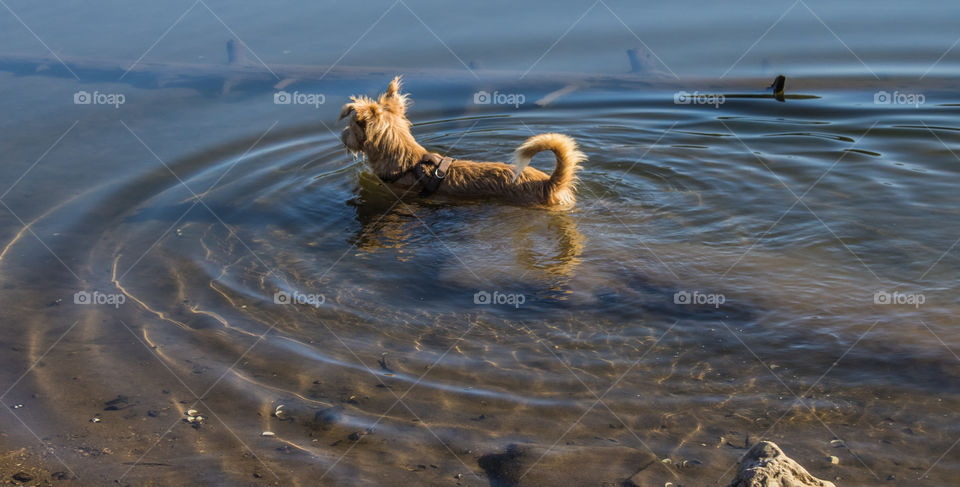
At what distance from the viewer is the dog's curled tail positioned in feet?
24.1

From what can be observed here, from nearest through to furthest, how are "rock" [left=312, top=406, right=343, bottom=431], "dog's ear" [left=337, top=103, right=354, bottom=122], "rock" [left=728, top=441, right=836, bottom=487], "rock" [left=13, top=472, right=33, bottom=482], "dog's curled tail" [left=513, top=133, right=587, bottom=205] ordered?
"rock" [left=728, top=441, right=836, bottom=487], "rock" [left=13, top=472, right=33, bottom=482], "rock" [left=312, top=406, right=343, bottom=431], "dog's curled tail" [left=513, top=133, right=587, bottom=205], "dog's ear" [left=337, top=103, right=354, bottom=122]

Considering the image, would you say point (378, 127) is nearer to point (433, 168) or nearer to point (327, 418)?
point (433, 168)

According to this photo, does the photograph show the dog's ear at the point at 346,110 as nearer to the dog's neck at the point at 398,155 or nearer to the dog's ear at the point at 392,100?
the dog's ear at the point at 392,100

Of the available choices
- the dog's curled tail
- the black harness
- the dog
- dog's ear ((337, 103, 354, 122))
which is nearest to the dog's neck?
the dog

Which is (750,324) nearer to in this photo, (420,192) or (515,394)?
(515,394)

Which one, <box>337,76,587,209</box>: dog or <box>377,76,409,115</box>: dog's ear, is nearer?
<box>337,76,587,209</box>: dog

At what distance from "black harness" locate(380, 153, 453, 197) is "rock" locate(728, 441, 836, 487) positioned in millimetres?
5533

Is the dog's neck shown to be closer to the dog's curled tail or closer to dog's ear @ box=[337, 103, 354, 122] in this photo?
dog's ear @ box=[337, 103, 354, 122]

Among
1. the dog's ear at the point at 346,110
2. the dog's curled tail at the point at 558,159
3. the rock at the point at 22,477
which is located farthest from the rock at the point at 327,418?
the dog's ear at the point at 346,110

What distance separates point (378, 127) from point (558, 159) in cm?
217

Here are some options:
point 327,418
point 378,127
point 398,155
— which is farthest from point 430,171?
point 327,418

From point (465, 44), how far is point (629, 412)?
8.96 m

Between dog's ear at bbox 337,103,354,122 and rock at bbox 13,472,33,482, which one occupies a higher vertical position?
dog's ear at bbox 337,103,354,122

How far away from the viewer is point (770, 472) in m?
3.30
